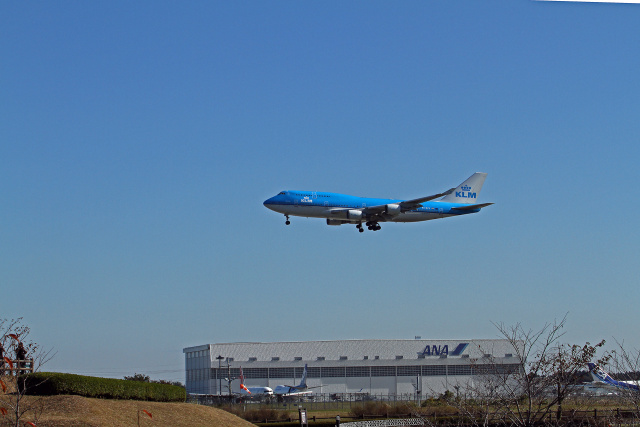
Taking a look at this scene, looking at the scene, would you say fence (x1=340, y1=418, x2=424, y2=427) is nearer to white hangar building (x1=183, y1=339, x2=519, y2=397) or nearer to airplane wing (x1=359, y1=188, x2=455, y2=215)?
A: airplane wing (x1=359, y1=188, x2=455, y2=215)

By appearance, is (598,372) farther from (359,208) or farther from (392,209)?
(359,208)

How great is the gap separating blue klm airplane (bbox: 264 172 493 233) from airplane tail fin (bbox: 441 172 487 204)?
34.9 ft

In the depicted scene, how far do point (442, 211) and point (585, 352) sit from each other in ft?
126

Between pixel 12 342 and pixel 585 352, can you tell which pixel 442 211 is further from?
pixel 12 342

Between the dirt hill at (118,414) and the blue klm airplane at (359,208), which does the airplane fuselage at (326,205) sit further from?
the dirt hill at (118,414)

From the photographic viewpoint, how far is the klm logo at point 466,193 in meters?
88.9

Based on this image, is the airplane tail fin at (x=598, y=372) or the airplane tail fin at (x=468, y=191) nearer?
the airplane tail fin at (x=598, y=372)

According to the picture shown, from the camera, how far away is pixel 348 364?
108125 millimetres

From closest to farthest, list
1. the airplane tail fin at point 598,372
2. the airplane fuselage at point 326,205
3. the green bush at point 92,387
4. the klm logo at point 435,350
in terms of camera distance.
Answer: the green bush at point 92,387, the airplane tail fin at point 598,372, the airplane fuselage at point 326,205, the klm logo at point 435,350

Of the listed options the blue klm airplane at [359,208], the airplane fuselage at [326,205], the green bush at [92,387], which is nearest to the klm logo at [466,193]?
the blue klm airplane at [359,208]

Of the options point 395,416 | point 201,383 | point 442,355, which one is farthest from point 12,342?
point 442,355

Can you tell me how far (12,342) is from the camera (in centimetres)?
3384

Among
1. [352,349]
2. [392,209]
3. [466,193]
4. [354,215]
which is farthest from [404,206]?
[352,349]

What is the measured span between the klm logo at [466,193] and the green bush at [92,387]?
53810mm
